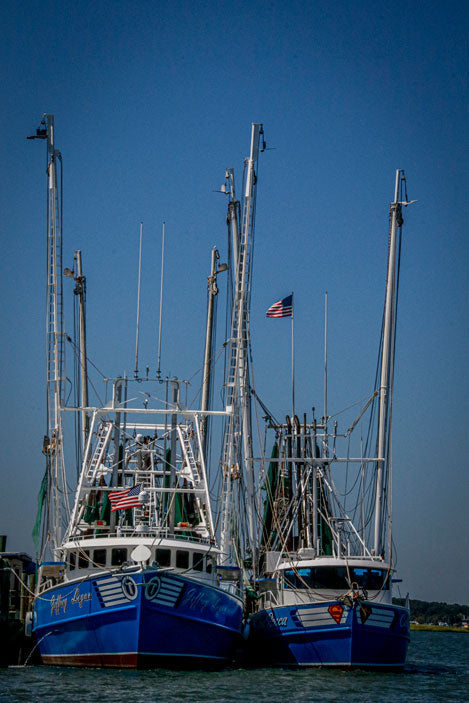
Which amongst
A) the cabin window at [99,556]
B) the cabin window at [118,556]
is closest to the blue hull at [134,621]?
the cabin window at [99,556]

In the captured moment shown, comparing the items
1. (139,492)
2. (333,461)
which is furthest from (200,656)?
(333,461)

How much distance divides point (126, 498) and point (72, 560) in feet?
10.7

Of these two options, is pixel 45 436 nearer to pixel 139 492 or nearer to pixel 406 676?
pixel 139 492

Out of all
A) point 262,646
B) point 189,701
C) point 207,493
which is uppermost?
point 207,493

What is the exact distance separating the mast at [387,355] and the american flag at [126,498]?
1095 centimetres

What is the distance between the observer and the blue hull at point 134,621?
29.5 meters

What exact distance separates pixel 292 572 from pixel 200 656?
536 cm

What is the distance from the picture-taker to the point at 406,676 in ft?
110

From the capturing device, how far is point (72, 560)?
1335 inches

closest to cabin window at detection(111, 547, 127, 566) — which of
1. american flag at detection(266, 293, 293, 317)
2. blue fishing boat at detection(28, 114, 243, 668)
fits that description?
blue fishing boat at detection(28, 114, 243, 668)

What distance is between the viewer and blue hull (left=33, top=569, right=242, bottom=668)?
1163 inches

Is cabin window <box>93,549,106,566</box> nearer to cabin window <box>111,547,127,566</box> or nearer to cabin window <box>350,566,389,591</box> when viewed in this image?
cabin window <box>111,547,127,566</box>

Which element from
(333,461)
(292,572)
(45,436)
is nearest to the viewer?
(292,572)

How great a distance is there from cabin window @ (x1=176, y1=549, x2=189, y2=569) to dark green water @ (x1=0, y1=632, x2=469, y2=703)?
3574 millimetres
